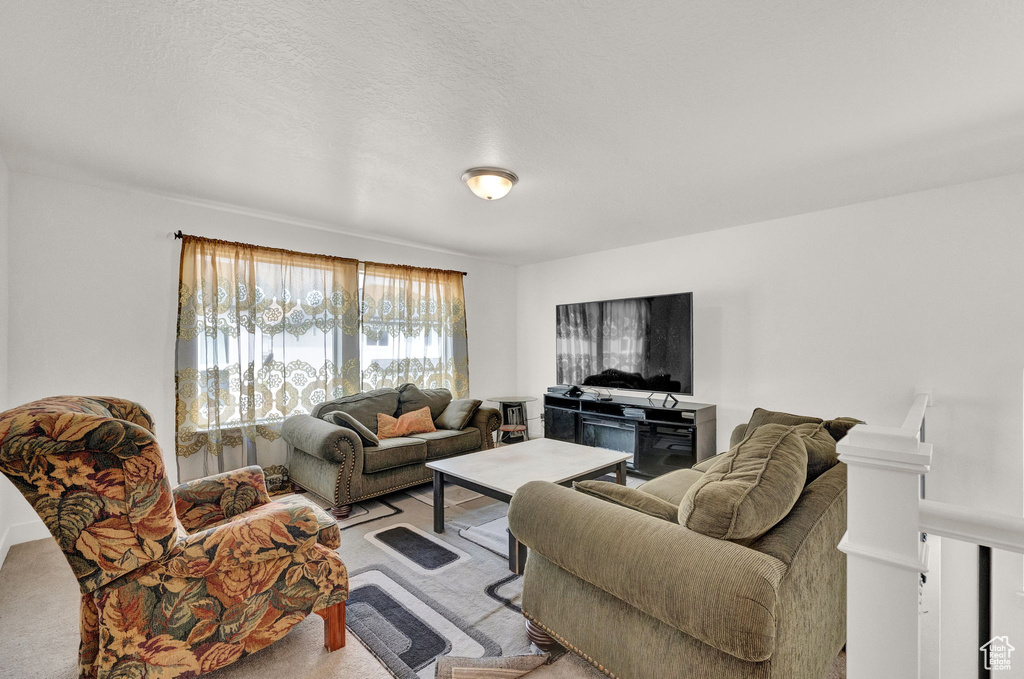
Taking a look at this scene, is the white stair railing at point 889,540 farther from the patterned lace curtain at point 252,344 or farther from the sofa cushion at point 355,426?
the patterned lace curtain at point 252,344

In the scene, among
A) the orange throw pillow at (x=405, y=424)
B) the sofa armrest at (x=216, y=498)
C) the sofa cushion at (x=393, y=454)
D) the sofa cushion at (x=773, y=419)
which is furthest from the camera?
the orange throw pillow at (x=405, y=424)

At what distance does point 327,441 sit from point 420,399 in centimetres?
137

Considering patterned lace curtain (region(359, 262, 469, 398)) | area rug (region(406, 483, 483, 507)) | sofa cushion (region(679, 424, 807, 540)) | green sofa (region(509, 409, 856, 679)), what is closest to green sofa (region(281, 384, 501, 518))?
area rug (region(406, 483, 483, 507))

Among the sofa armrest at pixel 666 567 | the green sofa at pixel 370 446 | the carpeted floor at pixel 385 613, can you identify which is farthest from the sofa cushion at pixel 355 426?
the sofa armrest at pixel 666 567

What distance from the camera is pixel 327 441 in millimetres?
3316

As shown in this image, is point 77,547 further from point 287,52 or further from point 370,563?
point 287,52

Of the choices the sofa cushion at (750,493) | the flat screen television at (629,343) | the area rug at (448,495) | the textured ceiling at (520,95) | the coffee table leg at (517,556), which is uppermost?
the textured ceiling at (520,95)

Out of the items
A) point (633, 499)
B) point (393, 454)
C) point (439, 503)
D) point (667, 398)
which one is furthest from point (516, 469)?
point (667, 398)

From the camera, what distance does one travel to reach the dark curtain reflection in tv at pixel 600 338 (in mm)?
4699

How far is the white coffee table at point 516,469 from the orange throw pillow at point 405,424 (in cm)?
113

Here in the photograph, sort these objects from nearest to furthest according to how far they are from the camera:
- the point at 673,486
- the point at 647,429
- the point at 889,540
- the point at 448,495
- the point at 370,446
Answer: the point at 889,540, the point at 673,486, the point at 370,446, the point at 448,495, the point at 647,429

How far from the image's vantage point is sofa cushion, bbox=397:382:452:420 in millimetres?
4527

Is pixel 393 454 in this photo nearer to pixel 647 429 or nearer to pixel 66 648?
pixel 66 648

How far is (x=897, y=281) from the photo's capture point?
3457mm
